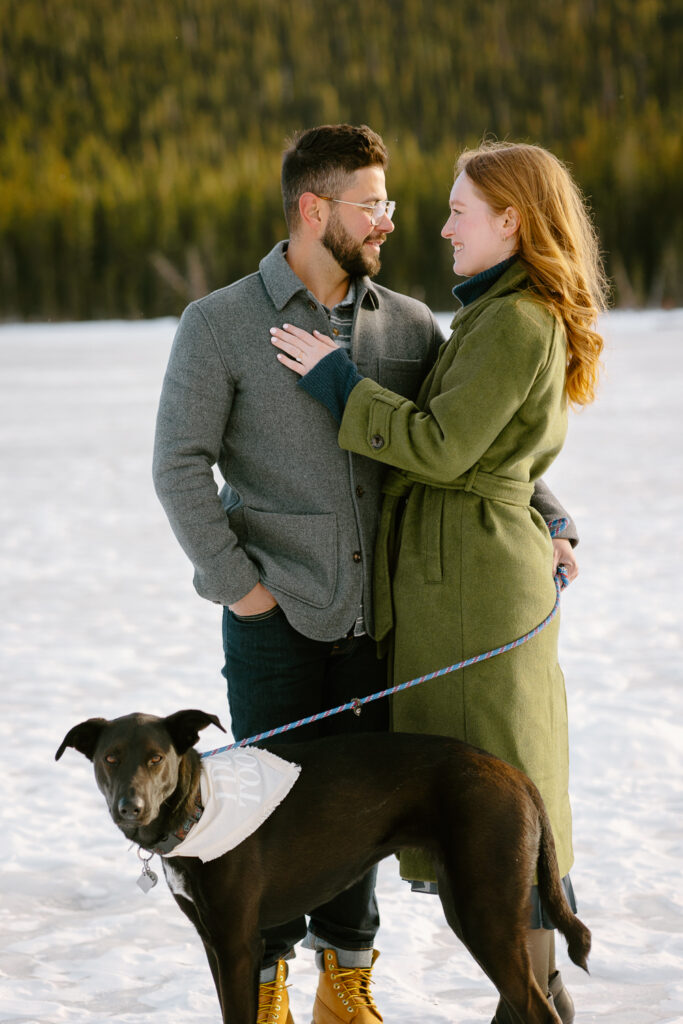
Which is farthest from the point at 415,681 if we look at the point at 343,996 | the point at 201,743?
the point at 201,743

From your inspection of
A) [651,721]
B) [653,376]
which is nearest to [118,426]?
[653,376]

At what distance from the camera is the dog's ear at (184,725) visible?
2.28m

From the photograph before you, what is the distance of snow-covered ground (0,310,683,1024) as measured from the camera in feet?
9.82

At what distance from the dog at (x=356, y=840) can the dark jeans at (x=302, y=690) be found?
388mm

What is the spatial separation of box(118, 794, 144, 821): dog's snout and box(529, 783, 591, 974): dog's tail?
847mm

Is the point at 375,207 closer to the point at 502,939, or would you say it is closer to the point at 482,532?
the point at 482,532

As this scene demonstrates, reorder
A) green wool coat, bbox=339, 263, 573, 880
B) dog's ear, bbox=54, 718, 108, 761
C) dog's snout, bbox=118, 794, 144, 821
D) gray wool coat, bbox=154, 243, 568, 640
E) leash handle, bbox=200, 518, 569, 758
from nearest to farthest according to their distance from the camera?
dog's snout, bbox=118, 794, 144, 821
dog's ear, bbox=54, 718, 108, 761
green wool coat, bbox=339, 263, 573, 880
leash handle, bbox=200, 518, 569, 758
gray wool coat, bbox=154, 243, 568, 640

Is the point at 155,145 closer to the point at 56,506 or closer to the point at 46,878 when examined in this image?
the point at 56,506

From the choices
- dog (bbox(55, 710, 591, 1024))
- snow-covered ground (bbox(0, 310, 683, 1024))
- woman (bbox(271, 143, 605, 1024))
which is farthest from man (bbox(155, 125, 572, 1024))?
snow-covered ground (bbox(0, 310, 683, 1024))

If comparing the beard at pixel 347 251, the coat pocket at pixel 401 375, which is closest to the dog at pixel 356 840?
the coat pocket at pixel 401 375

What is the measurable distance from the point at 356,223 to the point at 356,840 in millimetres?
1464

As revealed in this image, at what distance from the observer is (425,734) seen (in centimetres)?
253

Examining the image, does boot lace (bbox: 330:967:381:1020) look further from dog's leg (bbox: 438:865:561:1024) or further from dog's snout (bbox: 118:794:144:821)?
dog's snout (bbox: 118:794:144:821)

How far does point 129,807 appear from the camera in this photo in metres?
2.14
